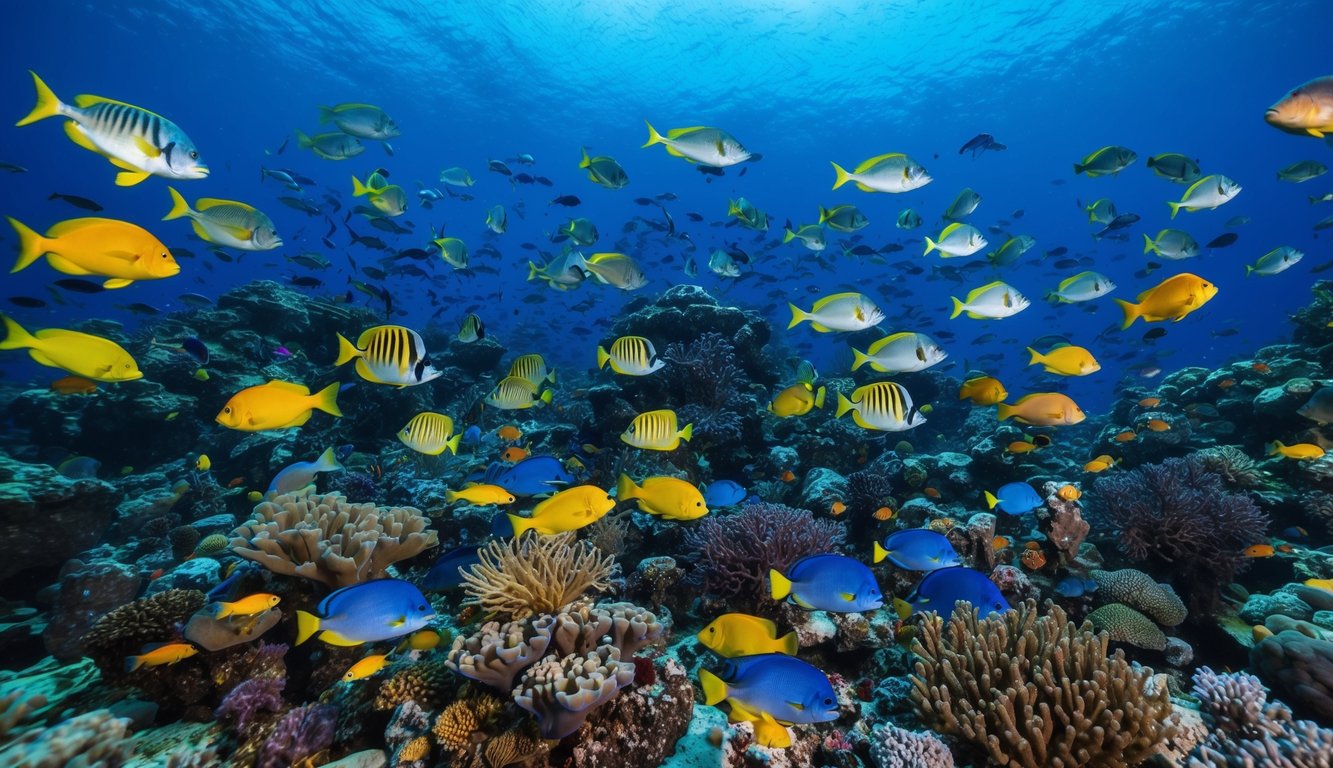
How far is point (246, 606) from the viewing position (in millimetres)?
2883

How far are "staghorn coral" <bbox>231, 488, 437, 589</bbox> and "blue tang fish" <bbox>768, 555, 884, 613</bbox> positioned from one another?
2651 mm

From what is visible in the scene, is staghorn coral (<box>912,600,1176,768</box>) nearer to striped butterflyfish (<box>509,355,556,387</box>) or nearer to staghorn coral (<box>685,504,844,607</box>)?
staghorn coral (<box>685,504,844,607</box>)

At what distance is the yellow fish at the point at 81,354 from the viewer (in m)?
3.35

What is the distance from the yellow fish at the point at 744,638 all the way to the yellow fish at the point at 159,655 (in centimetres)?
294

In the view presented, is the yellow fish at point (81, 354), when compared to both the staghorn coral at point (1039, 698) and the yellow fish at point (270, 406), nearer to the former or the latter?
the yellow fish at point (270, 406)

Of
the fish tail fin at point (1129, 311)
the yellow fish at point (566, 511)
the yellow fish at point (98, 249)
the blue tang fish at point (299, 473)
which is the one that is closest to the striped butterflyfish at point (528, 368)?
the blue tang fish at point (299, 473)

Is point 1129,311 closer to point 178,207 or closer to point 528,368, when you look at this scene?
point 528,368

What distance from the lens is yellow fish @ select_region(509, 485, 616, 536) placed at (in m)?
3.10

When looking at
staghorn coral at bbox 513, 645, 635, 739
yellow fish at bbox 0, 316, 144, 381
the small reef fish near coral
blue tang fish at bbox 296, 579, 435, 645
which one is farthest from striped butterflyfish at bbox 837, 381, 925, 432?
yellow fish at bbox 0, 316, 144, 381

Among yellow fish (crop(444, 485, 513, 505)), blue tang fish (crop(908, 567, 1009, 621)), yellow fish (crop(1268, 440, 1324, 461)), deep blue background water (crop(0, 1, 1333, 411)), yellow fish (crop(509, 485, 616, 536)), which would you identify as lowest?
blue tang fish (crop(908, 567, 1009, 621))

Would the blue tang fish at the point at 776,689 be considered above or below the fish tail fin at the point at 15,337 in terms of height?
below

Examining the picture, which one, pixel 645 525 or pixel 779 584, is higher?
pixel 645 525

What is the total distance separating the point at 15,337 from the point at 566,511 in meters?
3.74

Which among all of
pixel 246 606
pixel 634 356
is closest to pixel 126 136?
pixel 246 606
